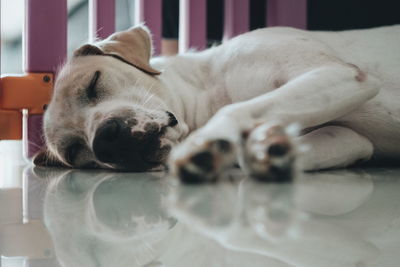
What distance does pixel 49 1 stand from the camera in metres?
2.79

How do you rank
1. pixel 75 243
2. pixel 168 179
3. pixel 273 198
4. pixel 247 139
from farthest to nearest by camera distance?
pixel 168 179 → pixel 247 139 → pixel 273 198 → pixel 75 243

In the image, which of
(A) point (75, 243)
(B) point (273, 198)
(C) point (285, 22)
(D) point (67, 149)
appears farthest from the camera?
(C) point (285, 22)

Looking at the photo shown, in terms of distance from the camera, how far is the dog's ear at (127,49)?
2.23 metres

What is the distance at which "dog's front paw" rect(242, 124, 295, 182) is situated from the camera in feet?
3.90

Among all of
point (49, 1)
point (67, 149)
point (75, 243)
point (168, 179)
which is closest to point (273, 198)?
point (75, 243)

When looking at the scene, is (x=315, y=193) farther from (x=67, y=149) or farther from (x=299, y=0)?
(x=299, y=0)

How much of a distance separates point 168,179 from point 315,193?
515 mm

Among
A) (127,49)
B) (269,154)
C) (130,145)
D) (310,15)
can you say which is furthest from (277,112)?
(310,15)

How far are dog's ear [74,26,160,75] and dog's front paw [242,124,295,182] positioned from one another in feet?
3.45

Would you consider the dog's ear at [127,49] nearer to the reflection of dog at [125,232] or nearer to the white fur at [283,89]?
the white fur at [283,89]

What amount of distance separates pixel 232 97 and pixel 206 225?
3.97ft

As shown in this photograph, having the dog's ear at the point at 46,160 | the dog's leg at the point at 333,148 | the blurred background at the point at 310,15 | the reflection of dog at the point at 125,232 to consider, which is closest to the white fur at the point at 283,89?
the dog's leg at the point at 333,148

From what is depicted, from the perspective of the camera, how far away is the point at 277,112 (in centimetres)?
157

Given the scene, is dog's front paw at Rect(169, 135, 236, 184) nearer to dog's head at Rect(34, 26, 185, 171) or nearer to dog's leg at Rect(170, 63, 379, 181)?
dog's leg at Rect(170, 63, 379, 181)
